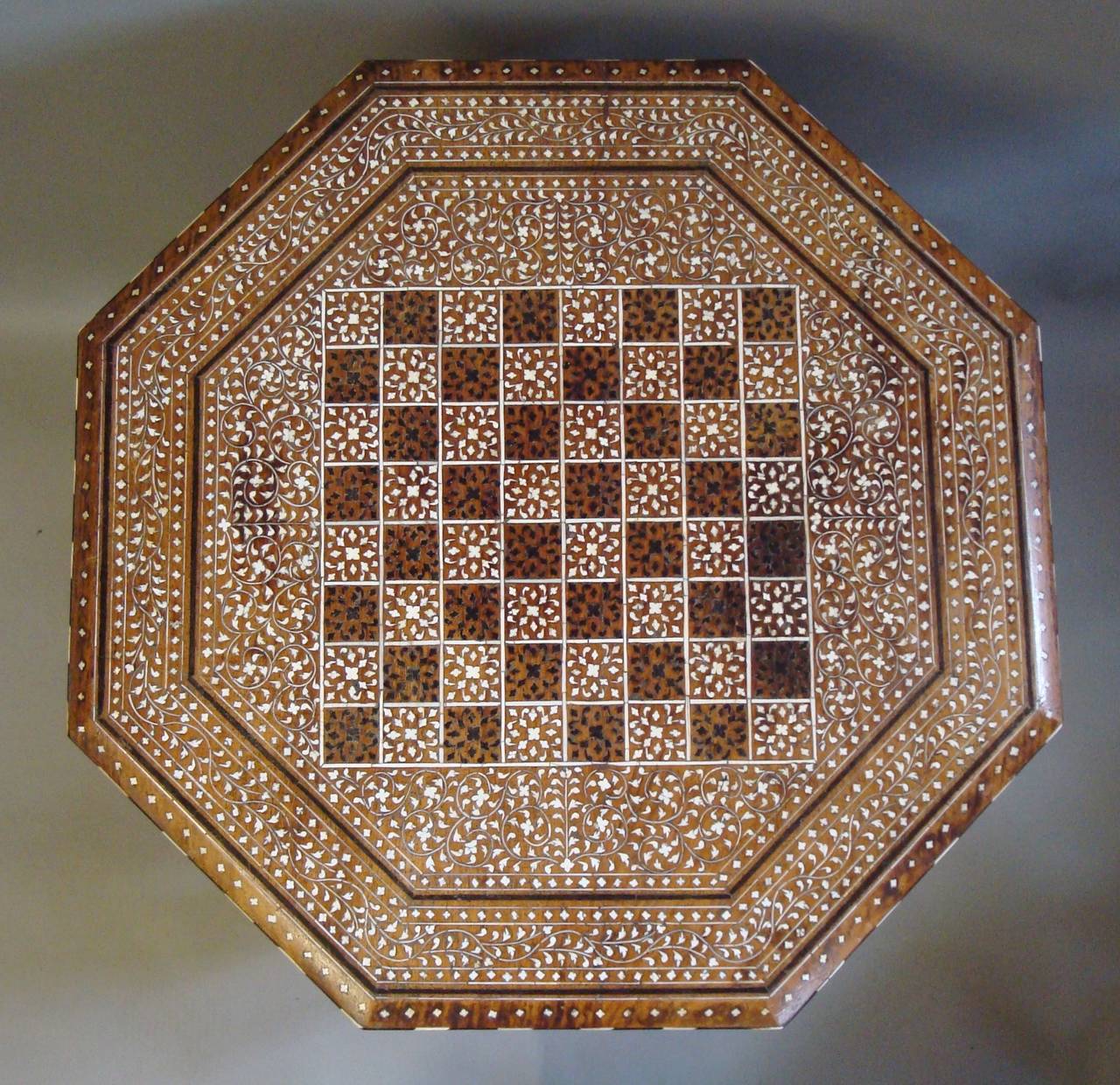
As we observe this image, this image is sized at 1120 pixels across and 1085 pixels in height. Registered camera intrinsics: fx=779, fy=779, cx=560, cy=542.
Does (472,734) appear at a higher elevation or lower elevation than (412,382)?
lower

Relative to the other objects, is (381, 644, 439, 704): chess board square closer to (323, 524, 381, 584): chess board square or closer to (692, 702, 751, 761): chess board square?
(323, 524, 381, 584): chess board square

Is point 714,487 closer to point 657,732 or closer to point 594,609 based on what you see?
point 594,609

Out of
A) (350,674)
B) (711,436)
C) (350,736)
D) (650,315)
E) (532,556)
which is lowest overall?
(350,736)

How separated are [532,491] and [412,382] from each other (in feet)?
0.90

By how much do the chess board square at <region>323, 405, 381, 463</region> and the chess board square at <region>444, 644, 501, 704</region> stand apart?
0.35 metres

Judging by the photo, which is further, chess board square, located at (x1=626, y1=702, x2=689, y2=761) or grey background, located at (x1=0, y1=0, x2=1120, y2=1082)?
grey background, located at (x1=0, y1=0, x2=1120, y2=1082)

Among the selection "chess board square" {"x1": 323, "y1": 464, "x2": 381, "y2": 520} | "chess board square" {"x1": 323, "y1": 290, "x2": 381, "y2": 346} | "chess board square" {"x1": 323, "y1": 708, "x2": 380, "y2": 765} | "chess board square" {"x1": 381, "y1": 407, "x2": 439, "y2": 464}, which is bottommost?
"chess board square" {"x1": 323, "y1": 708, "x2": 380, "y2": 765}

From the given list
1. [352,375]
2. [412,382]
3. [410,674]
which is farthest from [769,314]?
[410,674]

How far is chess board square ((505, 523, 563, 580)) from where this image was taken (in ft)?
4.25

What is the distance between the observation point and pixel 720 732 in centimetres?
128

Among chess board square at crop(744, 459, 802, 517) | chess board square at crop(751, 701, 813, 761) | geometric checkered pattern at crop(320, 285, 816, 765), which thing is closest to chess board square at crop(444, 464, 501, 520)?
geometric checkered pattern at crop(320, 285, 816, 765)

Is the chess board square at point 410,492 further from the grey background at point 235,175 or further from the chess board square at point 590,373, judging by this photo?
the grey background at point 235,175

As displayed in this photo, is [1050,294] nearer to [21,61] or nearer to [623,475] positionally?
[623,475]

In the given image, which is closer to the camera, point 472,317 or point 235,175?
point 472,317
